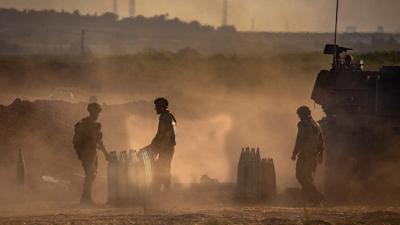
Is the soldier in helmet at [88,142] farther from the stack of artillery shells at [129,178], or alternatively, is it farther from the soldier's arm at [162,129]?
the soldier's arm at [162,129]

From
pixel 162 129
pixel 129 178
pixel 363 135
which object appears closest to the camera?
pixel 129 178

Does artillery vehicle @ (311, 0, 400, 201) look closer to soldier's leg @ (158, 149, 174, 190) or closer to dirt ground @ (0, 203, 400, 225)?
dirt ground @ (0, 203, 400, 225)

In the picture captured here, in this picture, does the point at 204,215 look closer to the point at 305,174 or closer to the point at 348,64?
the point at 305,174

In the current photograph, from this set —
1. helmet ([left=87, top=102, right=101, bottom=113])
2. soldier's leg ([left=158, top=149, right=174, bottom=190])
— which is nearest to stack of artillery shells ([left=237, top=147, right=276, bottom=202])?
soldier's leg ([left=158, top=149, right=174, bottom=190])

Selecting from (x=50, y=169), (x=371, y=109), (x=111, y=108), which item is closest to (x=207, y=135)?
(x=111, y=108)

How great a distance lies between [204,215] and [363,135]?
551cm

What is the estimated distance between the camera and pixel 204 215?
17.1 m

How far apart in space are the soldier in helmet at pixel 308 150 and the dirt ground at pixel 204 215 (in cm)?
72

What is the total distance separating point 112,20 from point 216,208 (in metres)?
140

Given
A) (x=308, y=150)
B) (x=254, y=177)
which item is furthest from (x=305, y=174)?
(x=254, y=177)

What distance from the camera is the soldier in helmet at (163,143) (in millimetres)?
19422

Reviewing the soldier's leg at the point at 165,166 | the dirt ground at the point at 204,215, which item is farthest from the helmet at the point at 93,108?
the dirt ground at the point at 204,215

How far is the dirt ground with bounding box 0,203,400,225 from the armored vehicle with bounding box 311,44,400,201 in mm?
2196

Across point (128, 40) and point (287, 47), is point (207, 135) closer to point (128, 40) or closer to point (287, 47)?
point (287, 47)
